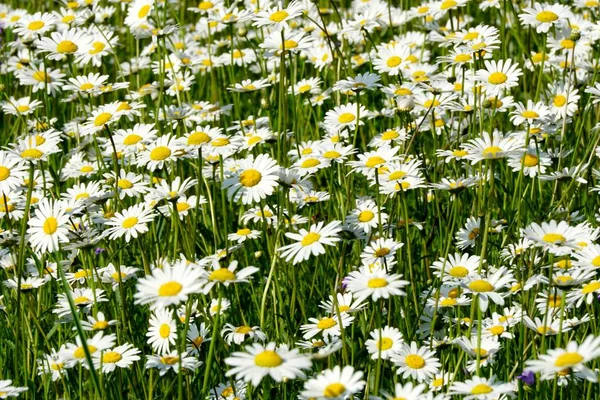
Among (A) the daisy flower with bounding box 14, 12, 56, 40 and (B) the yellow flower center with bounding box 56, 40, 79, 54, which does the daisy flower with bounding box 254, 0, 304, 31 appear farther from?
(A) the daisy flower with bounding box 14, 12, 56, 40

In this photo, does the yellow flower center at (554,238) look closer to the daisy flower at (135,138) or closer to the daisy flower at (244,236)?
the daisy flower at (244,236)

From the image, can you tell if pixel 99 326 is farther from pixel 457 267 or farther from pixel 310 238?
pixel 457 267

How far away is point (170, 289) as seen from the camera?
6.85 feet

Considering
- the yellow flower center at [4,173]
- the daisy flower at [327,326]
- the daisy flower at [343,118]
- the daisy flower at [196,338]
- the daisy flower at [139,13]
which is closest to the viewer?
the daisy flower at [327,326]

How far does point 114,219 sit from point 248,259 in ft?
2.54

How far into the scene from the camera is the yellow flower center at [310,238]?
2711 millimetres

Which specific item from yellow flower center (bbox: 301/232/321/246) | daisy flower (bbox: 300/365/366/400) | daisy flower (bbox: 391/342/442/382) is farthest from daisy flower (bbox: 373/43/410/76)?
daisy flower (bbox: 300/365/366/400)

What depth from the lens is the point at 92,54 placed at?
474cm

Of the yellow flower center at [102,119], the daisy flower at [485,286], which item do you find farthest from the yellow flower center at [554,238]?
the yellow flower center at [102,119]

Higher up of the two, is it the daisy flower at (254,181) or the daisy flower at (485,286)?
the daisy flower at (254,181)

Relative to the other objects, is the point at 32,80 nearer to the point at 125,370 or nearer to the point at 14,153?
the point at 14,153

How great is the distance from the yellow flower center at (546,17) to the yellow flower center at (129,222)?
2.02 m

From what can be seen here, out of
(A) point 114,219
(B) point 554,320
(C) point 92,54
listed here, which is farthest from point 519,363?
(C) point 92,54

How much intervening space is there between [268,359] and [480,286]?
810 millimetres
